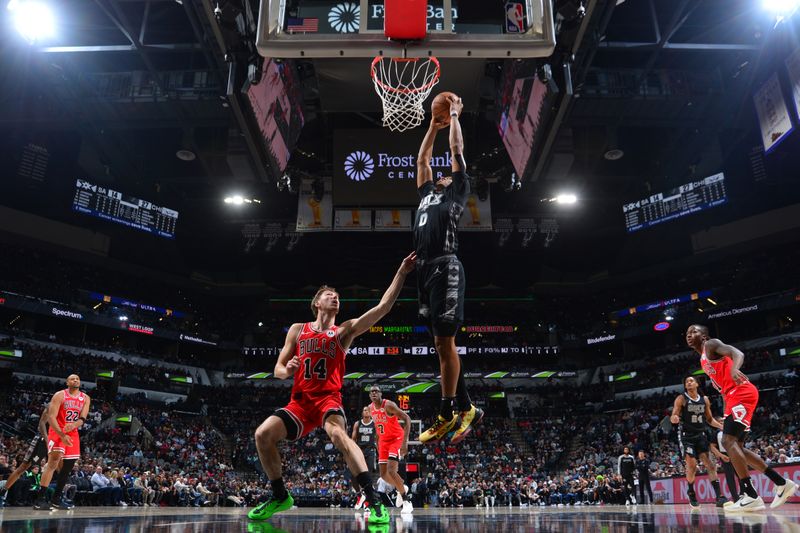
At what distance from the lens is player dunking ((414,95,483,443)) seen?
5270 mm

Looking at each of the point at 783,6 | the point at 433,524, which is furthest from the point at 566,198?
the point at 433,524

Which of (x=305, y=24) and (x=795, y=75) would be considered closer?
(x=305, y=24)

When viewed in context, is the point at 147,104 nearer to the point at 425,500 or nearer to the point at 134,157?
the point at 134,157

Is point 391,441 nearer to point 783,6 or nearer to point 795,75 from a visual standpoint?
point 795,75

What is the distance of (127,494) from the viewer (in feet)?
54.4

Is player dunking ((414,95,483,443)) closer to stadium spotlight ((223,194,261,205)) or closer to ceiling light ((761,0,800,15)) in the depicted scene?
ceiling light ((761,0,800,15))

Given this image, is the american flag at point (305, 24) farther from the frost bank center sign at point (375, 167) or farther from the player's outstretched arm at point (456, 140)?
the frost bank center sign at point (375, 167)

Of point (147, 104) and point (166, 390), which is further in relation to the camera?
point (166, 390)

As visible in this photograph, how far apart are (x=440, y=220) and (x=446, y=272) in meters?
0.52

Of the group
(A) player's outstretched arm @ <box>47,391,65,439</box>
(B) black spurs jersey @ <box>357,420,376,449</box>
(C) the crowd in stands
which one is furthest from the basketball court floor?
(C) the crowd in stands

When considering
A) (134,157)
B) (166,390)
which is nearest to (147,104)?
(134,157)

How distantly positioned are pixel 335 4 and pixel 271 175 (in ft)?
18.6

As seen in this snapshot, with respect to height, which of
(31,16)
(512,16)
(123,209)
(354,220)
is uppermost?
(123,209)

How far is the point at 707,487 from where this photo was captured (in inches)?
531
